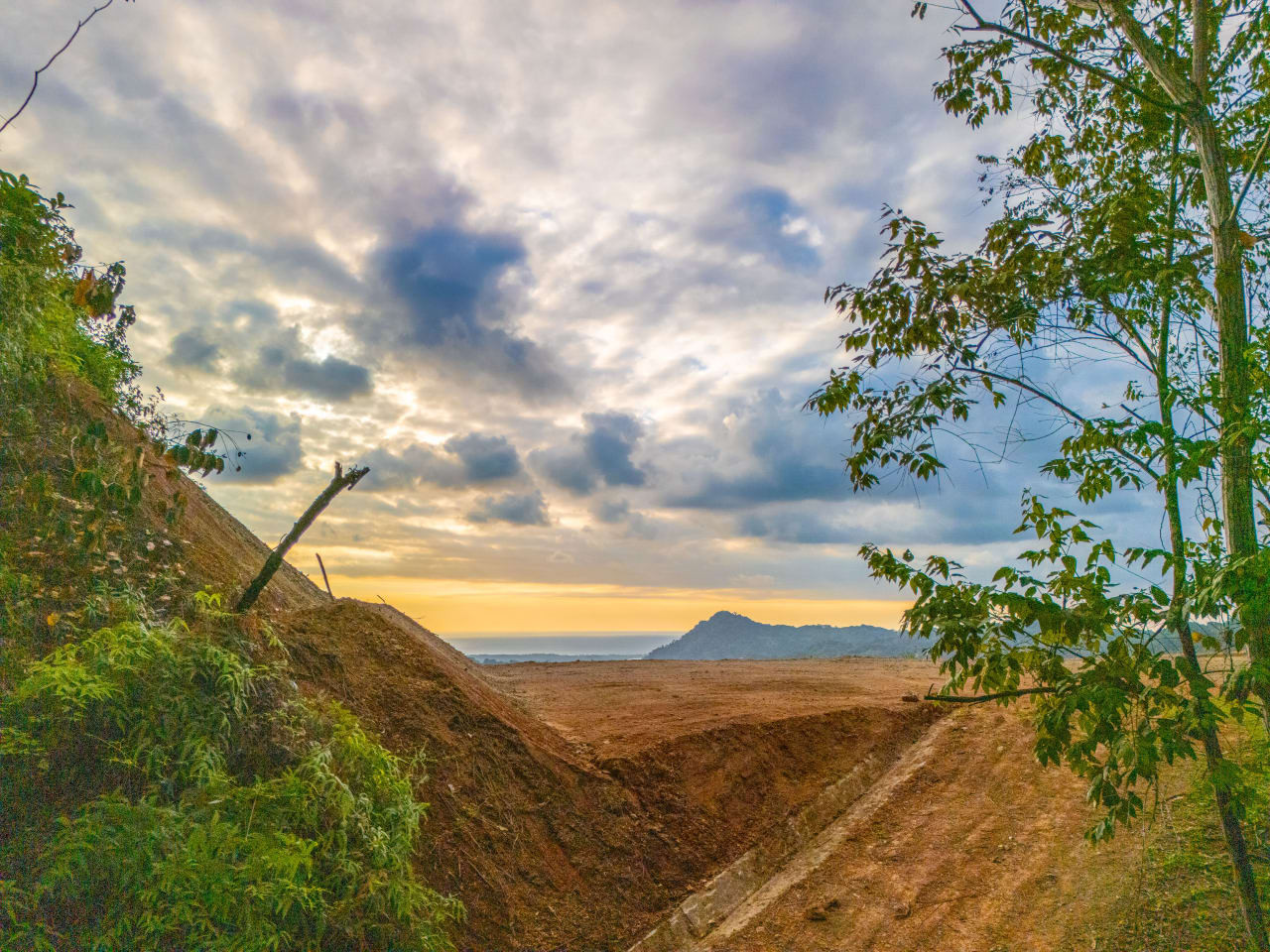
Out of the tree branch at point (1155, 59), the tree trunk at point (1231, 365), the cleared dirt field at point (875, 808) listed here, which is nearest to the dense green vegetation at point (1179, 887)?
the cleared dirt field at point (875, 808)

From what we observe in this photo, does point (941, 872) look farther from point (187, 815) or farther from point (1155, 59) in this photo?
point (1155, 59)

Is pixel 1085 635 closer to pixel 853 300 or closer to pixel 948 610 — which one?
pixel 948 610

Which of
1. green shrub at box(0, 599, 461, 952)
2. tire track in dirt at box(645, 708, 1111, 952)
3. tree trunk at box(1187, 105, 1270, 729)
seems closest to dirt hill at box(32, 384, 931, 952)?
tire track in dirt at box(645, 708, 1111, 952)

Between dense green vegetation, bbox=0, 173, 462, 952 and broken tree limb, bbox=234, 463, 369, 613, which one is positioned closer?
dense green vegetation, bbox=0, 173, 462, 952

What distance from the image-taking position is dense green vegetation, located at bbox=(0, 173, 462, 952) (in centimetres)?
425

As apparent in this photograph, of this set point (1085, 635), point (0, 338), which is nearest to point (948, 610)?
point (1085, 635)

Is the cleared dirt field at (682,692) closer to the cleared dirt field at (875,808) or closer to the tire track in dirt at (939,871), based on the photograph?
the cleared dirt field at (875,808)

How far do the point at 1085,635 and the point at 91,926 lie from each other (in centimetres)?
615

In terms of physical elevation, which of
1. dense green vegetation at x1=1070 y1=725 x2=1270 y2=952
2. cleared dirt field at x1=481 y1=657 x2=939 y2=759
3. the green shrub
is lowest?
dense green vegetation at x1=1070 y1=725 x2=1270 y2=952

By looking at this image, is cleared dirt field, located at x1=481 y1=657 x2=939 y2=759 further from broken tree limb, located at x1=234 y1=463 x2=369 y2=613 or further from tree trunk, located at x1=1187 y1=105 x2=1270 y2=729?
tree trunk, located at x1=1187 y1=105 x2=1270 y2=729

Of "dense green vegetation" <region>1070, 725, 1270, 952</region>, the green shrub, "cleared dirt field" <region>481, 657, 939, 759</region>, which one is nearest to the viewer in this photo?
the green shrub

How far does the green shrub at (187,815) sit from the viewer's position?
4.19 m

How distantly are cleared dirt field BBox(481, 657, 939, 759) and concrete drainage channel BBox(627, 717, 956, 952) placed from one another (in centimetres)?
130

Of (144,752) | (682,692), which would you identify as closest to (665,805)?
(682,692)
